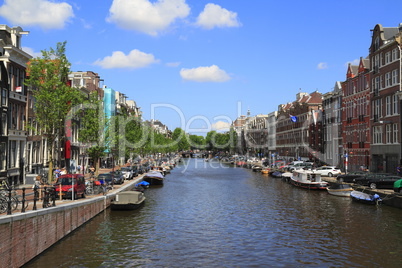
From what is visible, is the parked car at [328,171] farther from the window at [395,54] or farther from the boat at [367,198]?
the boat at [367,198]

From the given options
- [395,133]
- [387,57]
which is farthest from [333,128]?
[395,133]

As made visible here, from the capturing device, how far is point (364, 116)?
7662 centimetres

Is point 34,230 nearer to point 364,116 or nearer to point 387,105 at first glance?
point 387,105

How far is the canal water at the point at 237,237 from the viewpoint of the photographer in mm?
22527

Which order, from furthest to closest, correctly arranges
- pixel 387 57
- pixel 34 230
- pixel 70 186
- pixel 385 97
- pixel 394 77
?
pixel 385 97 → pixel 387 57 → pixel 394 77 → pixel 70 186 → pixel 34 230

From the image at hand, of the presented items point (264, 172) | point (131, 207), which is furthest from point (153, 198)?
point (264, 172)

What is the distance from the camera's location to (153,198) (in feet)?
162

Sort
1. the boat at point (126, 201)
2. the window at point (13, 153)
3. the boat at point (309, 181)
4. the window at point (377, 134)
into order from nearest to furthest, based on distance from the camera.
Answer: the boat at point (126, 201), the window at point (13, 153), the boat at point (309, 181), the window at point (377, 134)

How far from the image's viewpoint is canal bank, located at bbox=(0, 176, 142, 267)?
Result: 58.6 ft

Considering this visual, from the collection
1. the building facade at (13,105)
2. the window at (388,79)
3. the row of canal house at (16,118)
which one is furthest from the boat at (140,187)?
the window at (388,79)

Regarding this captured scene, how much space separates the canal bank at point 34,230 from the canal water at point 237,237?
0.66m

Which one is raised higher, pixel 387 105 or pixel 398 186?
pixel 387 105

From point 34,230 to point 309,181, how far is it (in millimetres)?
47524

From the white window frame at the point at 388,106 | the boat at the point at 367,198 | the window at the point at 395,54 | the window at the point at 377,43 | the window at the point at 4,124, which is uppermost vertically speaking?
the window at the point at 377,43
